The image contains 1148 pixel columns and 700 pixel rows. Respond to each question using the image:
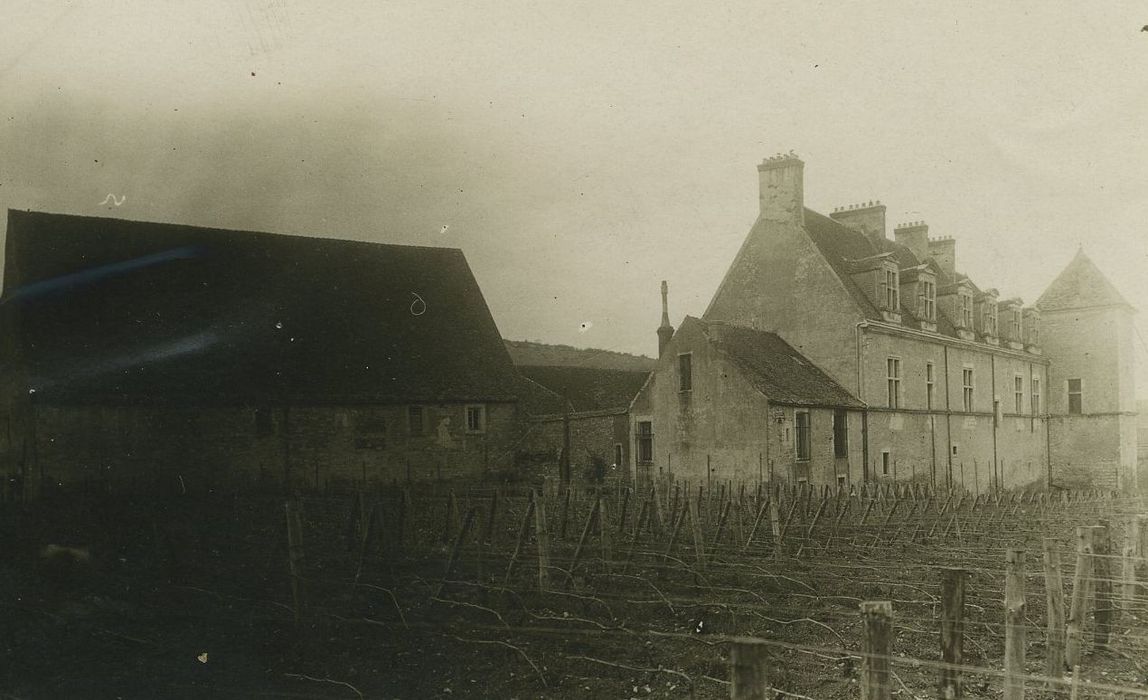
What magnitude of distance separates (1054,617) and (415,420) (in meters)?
25.7

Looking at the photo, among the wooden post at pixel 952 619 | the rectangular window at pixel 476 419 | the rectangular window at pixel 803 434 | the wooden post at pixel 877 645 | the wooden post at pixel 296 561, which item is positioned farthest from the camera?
the rectangular window at pixel 476 419


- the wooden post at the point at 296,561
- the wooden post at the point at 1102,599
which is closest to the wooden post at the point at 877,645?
the wooden post at the point at 1102,599

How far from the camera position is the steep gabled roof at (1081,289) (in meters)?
39.2

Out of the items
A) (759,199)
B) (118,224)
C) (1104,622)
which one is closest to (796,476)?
(759,199)

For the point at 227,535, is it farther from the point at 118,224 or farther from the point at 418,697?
the point at 118,224

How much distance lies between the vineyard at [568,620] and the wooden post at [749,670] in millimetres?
12

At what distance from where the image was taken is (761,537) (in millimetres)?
19578

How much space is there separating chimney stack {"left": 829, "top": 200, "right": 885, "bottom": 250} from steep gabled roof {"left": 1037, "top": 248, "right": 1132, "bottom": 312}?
9070mm

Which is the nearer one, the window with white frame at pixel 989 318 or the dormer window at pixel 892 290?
the dormer window at pixel 892 290

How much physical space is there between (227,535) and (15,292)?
16284 mm

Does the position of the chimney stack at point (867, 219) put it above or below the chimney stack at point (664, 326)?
above

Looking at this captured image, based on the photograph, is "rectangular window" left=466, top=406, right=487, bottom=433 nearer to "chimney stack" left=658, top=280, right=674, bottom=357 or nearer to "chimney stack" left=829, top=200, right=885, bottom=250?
"chimney stack" left=658, top=280, right=674, bottom=357

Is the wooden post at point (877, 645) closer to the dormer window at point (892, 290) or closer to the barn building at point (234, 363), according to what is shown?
the barn building at point (234, 363)

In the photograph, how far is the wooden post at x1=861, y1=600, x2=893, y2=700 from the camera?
20.0ft
